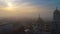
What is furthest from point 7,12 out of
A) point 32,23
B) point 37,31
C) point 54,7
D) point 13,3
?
point 54,7

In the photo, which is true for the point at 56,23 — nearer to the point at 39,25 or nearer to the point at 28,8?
the point at 39,25

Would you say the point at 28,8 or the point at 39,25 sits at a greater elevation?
the point at 28,8

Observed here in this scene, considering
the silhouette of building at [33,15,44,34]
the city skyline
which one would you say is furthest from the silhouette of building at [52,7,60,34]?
the silhouette of building at [33,15,44,34]

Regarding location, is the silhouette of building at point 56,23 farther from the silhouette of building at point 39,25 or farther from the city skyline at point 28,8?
the silhouette of building at point 39,25

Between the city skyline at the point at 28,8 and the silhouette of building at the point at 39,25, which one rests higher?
the city skyline at the point at 28,8

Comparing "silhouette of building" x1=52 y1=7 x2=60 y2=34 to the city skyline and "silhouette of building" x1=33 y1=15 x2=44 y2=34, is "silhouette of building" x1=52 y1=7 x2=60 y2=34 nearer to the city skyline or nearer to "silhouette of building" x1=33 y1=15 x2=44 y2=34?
the city skyline

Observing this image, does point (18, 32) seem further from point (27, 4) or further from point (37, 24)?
point (27, 4)

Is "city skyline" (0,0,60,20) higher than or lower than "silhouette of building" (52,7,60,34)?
higher

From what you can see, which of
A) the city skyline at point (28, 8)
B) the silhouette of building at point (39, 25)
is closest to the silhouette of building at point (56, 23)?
the city skyline at point (28, 8)

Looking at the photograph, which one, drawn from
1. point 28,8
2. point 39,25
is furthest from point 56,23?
point 28,8

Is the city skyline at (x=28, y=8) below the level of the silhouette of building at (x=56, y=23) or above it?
above

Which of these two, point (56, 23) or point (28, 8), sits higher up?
point (28, 8)

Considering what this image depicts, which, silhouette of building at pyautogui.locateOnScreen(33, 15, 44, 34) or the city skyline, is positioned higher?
the city skyline
